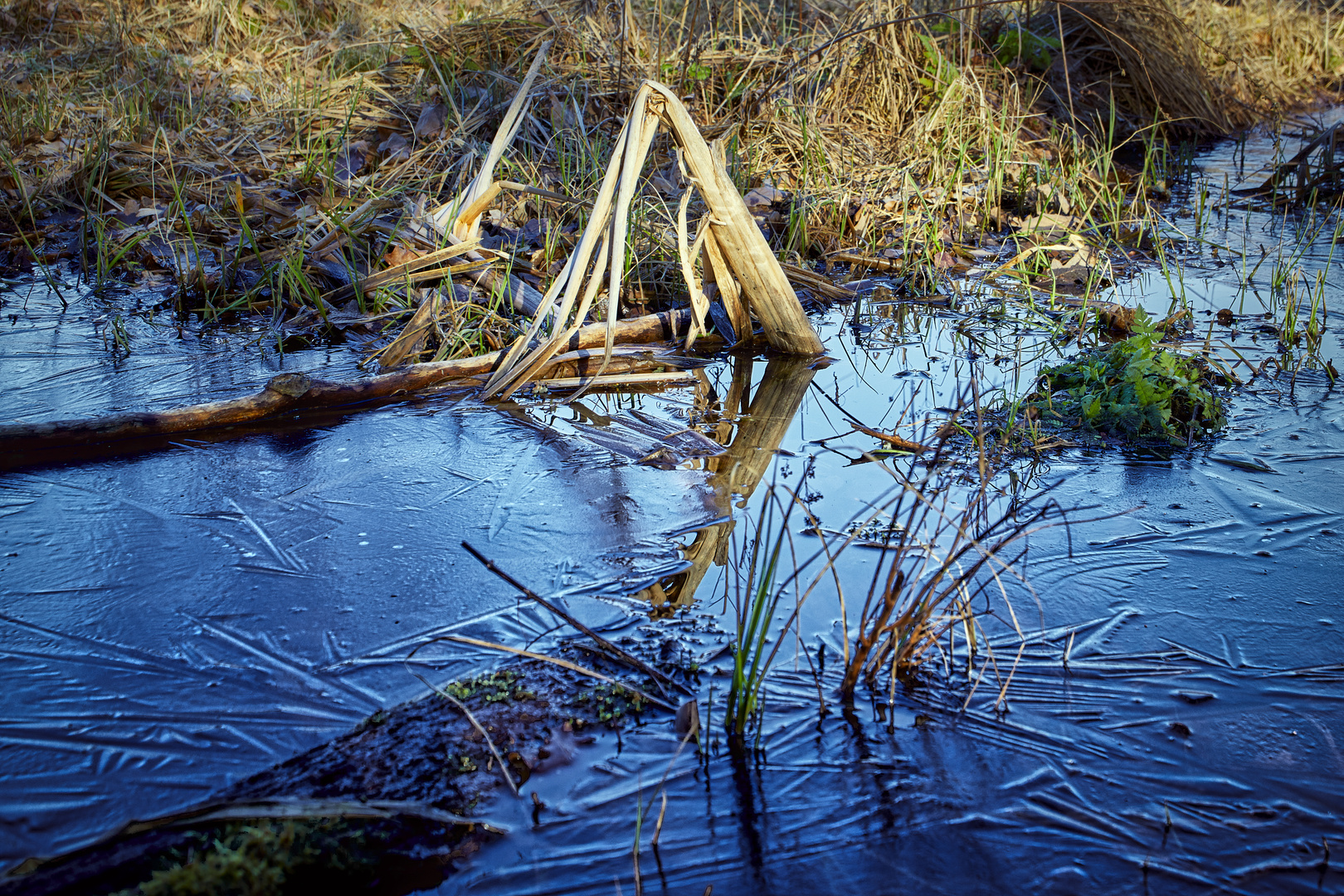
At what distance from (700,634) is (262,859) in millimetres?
1070

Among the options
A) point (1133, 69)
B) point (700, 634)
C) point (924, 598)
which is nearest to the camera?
point (924, 598)

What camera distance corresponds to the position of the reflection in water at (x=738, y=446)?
2.46 m

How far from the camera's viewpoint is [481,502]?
2.89m

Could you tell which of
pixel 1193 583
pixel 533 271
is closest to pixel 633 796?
pixel 1193 583

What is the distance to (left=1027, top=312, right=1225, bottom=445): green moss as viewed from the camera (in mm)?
3207

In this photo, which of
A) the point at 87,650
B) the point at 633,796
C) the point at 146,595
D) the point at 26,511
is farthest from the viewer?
the point at 26,511

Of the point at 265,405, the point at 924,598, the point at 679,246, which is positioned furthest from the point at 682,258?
the point at 924,598

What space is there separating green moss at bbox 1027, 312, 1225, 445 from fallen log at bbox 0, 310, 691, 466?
6.28 feet

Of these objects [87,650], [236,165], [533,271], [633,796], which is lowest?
[633,796]

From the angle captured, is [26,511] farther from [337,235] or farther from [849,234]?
[849,234]

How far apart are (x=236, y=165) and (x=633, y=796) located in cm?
543

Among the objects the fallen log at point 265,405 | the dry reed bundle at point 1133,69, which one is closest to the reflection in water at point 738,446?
the fallen log at point 265,405

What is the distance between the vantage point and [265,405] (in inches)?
135

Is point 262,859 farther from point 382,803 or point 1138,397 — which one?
point 1138,397
